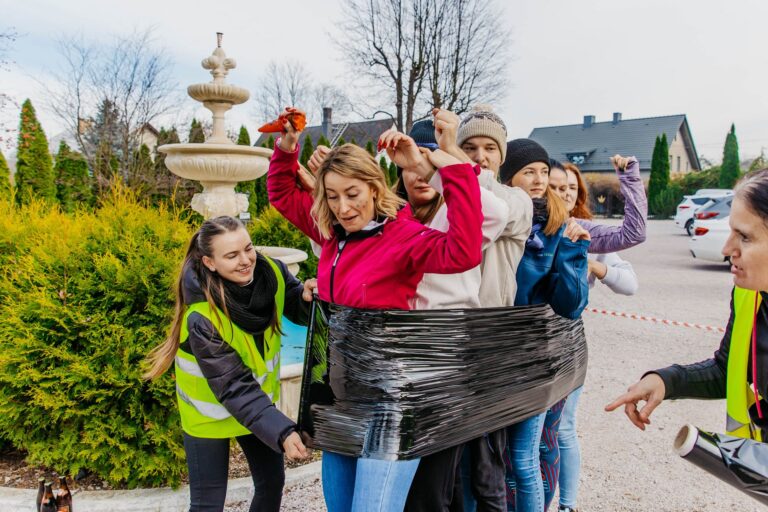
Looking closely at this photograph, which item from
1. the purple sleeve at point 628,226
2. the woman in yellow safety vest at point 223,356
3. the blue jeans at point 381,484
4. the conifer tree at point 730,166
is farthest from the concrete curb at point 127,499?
the conifer tree at point 730,166

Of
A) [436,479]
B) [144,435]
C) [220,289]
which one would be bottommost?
[144,435]

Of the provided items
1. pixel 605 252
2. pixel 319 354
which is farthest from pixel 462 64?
pixel 319 354

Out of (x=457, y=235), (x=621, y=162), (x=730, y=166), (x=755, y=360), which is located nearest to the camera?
(x=755, y=360)

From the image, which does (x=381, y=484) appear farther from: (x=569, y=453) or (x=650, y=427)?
(x=650, y=427)

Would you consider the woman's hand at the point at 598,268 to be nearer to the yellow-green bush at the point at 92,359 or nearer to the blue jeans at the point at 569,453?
Answer: the blue jeans at the point at 569,453

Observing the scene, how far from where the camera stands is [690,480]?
3387 millimetres

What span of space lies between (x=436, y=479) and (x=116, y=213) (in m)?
2.52

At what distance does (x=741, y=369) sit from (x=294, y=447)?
1.47 meters

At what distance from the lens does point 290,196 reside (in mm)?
2385

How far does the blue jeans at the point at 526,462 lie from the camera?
2.21 metres

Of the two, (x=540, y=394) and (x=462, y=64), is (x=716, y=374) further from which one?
(x=462, y=64)

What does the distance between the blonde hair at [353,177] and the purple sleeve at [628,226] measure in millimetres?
1618

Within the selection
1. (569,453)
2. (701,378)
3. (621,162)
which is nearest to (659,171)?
(621,162)

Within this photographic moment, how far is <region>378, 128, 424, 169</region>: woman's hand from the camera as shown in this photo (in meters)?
1.81
